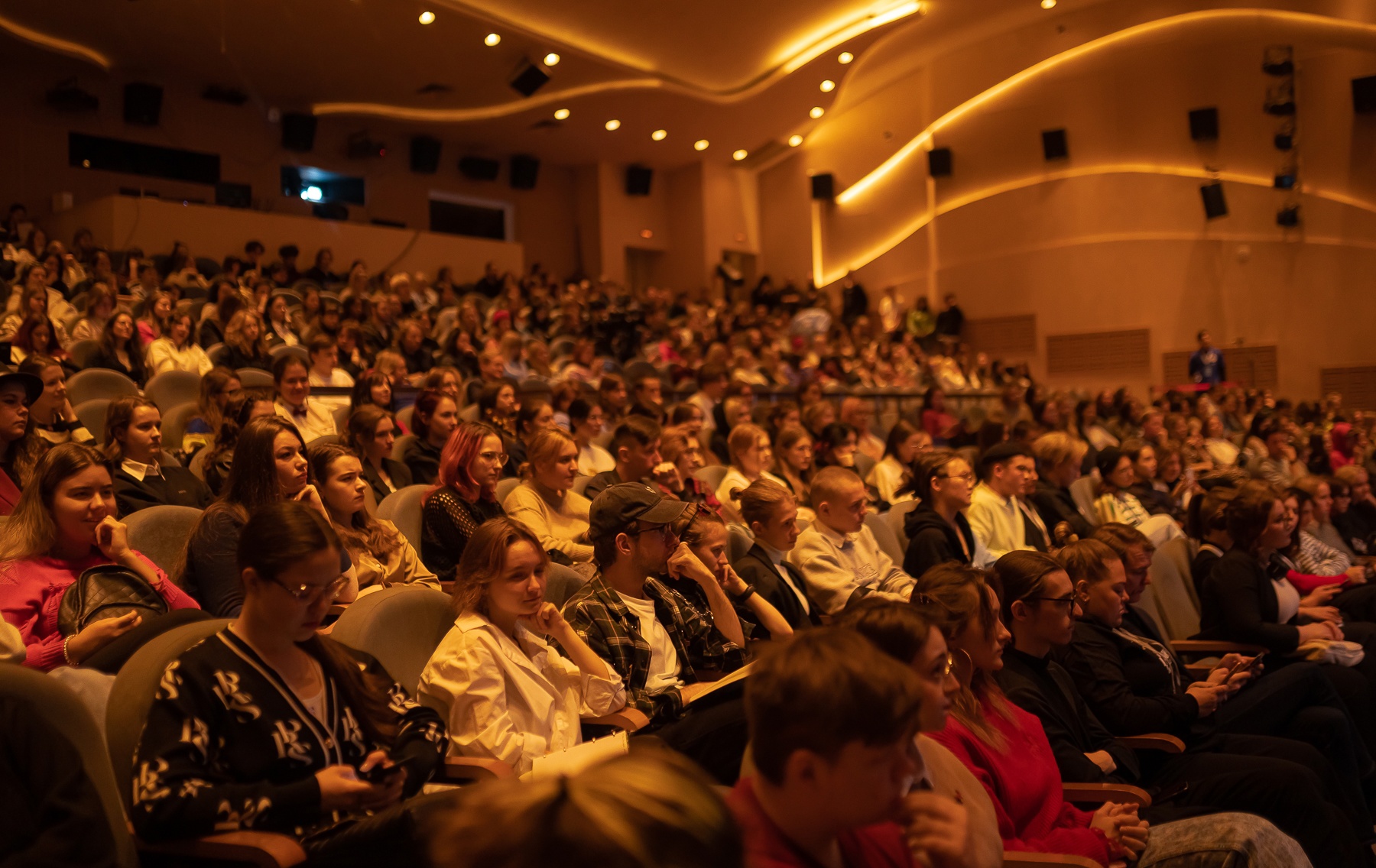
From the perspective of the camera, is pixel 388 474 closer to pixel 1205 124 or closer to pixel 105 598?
pixel 105 598

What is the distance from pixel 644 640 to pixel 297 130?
999 centimetres

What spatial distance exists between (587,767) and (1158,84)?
A: 1283 centimetres

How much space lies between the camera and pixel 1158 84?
1163 centimetres

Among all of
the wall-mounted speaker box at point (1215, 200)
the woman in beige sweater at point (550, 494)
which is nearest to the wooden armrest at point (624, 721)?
the woman in beige sweater at point (550, 494)

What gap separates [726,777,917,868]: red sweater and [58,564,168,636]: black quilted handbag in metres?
1.27

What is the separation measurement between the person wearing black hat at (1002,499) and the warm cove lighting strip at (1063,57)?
9.50m

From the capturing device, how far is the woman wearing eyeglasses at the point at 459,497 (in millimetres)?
2803

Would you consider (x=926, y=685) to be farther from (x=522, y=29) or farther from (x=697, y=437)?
(x=522, y=29)

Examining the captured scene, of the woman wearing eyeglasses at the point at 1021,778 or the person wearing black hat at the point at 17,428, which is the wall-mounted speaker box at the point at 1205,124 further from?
the person wearing black hat at the point at 17,428

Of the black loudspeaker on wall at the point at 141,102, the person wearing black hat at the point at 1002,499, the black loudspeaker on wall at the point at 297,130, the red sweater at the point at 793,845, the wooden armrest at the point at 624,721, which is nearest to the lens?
the red sweater at the point at 793,845

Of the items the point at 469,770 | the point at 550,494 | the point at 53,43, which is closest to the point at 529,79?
the point at 53,43

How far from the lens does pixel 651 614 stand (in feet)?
7.81

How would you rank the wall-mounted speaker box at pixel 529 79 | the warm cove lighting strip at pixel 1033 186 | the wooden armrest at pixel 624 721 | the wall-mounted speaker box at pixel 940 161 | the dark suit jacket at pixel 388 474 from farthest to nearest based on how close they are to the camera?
the wall-mounted speaker box at pixel 940 161
the warm cove lighting strip at pixel 1033 186
the wall-mounted speaker box at pixel 529 79
the dark suit jacket at pixel 388 474
the wooden armrest at pixel 624 721

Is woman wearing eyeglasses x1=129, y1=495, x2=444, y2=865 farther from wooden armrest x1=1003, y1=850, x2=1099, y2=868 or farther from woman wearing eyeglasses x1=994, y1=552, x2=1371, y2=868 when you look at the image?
woman wearing eyeglasses x1=994, y1=552, x2=1371, y2=868
